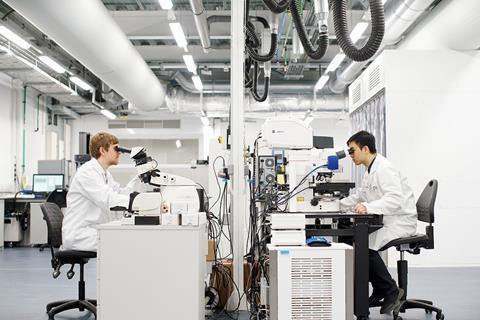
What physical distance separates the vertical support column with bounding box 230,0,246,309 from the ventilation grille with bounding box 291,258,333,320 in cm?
99

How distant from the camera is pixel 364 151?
3.38m

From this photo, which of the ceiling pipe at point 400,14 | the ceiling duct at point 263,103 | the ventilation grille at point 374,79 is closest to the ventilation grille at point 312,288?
the ceiling pipe at point 400,14

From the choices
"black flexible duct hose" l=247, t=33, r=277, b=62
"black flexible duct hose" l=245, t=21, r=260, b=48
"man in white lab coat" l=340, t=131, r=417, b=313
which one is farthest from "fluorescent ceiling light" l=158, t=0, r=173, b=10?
"man in white lab coat" l=340, t=131, r=417, b=313

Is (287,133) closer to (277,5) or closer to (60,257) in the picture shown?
(277,5)

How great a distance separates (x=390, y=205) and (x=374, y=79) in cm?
341

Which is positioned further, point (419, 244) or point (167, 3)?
point (167, 3)

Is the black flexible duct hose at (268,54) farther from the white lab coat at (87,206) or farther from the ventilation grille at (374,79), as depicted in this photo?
the white lab coat at (87,206)

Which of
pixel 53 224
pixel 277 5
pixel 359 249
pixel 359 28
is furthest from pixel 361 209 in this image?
pixel 359 28

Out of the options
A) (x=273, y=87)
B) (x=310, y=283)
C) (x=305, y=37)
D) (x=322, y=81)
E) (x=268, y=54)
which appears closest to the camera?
(x=310, y=283)

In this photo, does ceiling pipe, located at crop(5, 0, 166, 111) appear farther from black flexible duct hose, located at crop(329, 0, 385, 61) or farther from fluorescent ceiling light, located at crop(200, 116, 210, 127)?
fluorescent ceiling light, located at crop(200, 116, 210, 127)

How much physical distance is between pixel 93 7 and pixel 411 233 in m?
3.62

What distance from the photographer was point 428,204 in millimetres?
3330

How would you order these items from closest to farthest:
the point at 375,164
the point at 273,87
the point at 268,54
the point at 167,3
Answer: the point at 375,164
the point at 268,54
the point at 167,3
the point at 273,87

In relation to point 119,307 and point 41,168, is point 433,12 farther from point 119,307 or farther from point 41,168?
point 41,168
